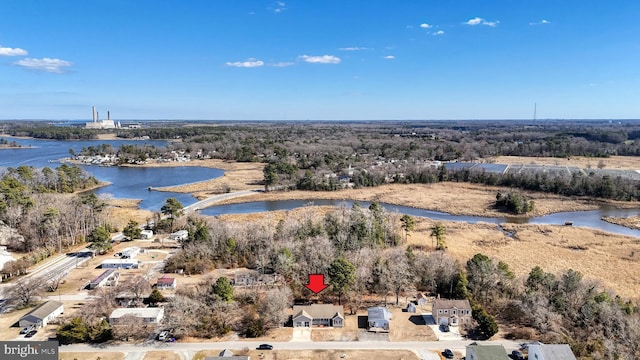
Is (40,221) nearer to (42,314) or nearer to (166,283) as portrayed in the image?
(42,314)

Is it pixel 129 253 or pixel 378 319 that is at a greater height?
pixel 129 253

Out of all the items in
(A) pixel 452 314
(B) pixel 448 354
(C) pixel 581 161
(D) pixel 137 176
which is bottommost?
(B) pixel 448 354

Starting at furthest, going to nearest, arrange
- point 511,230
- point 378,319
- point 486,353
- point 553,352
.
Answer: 1. point 511,230
2. point 378,319
3. point 486,353
4. point 553,352

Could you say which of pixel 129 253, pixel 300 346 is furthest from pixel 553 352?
pixel 129 253

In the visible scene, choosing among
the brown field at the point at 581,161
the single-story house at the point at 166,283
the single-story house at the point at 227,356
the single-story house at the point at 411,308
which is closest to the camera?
the single-story house at the point at 227,356

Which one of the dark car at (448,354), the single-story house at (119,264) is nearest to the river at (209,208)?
the single-story house at (119,264)

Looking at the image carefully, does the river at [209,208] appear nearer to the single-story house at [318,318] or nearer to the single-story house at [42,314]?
the single-story house at [42,314]

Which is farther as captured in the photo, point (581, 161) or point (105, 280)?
point (581, 161)
